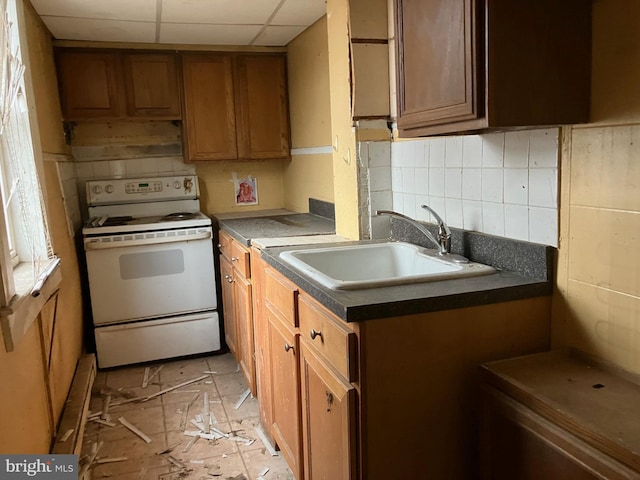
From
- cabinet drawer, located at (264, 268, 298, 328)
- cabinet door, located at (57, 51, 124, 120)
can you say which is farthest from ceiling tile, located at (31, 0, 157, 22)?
cabinet drawer, located at (264, 268, 298, 328)

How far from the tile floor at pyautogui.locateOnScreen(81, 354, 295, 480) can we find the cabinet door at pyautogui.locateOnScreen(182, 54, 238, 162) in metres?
1.47

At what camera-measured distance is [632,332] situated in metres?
1.28

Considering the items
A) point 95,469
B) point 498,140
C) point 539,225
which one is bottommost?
point 95,469

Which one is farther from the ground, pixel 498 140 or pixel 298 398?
pixel 498 140

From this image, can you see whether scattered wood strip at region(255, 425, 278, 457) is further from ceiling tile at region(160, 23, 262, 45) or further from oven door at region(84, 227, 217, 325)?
ceiling tile at region(160, 23, 262, 45)

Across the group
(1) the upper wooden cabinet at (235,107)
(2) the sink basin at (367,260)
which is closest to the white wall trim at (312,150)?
(1) the upper wooden cabinet at (235,107)

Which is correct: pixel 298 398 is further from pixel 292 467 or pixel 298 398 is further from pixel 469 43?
pixel 469 43

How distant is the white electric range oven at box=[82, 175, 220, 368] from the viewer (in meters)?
3.29

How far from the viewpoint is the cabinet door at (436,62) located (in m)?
1.32

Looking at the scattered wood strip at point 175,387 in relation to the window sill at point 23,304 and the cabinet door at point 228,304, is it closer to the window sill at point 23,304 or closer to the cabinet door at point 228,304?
the cabinet door at point 228,304

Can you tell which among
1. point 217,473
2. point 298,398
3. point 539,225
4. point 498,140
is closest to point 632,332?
point 539,225

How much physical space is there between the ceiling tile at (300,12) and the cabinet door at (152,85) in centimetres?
87

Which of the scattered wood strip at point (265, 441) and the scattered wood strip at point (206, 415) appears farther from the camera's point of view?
the scattered wood strip at point (206, 415)

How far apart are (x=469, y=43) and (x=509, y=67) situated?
0.11 metres
